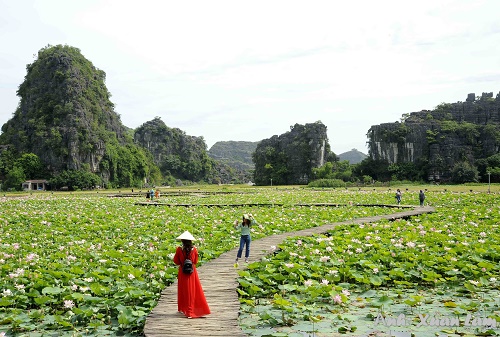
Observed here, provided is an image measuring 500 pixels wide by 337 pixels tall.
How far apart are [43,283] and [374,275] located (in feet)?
17.3

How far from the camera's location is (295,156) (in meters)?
90.2

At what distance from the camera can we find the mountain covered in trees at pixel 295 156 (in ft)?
289

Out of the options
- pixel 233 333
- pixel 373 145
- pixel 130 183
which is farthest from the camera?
pixel 373 145

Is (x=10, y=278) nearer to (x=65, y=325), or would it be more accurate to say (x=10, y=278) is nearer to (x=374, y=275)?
(x=65, y=325)

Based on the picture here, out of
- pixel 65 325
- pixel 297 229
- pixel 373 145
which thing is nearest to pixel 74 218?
pixel 297 229

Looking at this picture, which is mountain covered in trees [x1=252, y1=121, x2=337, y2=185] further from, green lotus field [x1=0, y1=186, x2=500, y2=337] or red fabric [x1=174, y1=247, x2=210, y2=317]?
red fabric [x1=174, y1=247, x2=210, y2=317]

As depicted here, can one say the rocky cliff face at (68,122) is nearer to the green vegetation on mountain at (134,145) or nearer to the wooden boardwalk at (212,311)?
the green vegetation on mountain at (134,145)

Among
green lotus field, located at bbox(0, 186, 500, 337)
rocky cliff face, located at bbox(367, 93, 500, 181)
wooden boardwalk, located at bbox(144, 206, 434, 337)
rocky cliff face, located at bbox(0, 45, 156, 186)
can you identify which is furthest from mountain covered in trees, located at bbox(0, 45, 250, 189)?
wooden boardwalk, located at bbox(144, 206, 434, 337)

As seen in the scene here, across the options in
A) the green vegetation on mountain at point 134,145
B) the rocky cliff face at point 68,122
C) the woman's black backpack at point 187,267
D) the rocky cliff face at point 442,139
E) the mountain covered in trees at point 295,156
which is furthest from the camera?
the mountain covered in trees at point 295,156

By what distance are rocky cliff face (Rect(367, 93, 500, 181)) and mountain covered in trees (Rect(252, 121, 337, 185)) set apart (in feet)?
31.7

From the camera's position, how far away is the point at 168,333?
16.6 ft

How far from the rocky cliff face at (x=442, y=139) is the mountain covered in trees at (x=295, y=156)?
9669 mm

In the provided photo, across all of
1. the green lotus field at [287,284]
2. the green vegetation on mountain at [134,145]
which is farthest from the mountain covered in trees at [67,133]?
the green lotus field at [287,284]

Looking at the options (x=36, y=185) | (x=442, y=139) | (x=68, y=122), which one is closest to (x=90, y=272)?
(x=36, y=185)
